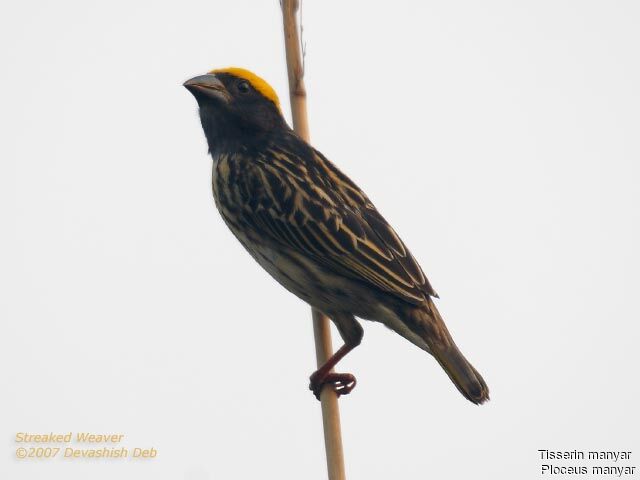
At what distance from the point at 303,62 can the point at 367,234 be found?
1299mm

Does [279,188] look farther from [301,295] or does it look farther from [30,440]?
[30,440]

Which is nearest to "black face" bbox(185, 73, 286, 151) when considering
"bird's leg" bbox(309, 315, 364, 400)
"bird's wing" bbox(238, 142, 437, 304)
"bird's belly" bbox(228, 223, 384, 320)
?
"bird's wing" bbox(238, 142, 437, 304)

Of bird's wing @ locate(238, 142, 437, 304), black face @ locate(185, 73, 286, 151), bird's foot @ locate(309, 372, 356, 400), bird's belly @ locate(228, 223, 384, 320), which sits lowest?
bird's foot @ locate(309, 372, 356, 400)

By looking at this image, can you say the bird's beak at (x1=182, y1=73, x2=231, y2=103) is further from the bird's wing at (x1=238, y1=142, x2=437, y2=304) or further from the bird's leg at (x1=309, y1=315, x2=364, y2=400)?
the bird's leg at (x1=309, y1=315, x2=364, y2=400)

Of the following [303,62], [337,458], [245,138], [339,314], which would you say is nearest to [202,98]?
[245,138]

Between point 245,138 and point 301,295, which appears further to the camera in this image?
point 245,138

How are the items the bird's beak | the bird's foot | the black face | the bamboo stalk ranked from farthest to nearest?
the black face
the bird's beak
the bird's foot
the bamboo stalk

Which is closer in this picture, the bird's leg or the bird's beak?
the bird's leg

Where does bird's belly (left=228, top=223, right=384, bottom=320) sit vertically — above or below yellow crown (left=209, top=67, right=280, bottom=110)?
below

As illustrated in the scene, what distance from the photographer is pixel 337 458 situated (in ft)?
15.7

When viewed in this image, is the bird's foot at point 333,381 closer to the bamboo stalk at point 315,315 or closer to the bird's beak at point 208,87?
the bamboo stalk at point 315,315

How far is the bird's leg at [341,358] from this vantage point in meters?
5.83

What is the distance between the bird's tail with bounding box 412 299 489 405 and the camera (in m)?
5.73

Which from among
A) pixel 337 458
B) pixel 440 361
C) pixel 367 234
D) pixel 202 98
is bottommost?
pixel 337 458
